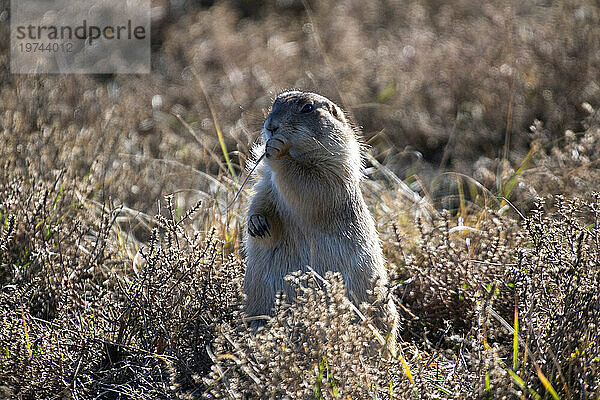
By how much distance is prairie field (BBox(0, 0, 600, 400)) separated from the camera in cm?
266

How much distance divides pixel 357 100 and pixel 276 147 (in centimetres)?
378

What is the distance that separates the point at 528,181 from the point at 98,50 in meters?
5.04

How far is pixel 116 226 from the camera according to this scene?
4344mm

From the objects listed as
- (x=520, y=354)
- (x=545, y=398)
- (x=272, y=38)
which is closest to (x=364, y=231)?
(x=520, y=354)

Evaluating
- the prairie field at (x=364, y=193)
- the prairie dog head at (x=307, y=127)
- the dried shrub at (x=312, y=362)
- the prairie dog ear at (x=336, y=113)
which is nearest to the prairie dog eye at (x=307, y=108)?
the prairie dog head at (x=307, y=127)

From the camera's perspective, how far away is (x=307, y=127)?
3.34 meters

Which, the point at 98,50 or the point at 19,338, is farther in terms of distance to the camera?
the point at 98,50

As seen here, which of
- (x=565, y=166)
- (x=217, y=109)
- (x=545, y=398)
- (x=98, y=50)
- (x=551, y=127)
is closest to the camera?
(x=545, y=398)

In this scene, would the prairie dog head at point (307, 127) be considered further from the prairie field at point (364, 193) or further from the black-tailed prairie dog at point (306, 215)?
the prairie field at point (364, 193)

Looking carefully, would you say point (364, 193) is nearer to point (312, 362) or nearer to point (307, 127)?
point (307, 127)

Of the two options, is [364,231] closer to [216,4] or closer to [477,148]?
[477,148]

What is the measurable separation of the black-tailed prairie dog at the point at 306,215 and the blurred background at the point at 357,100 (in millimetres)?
1070

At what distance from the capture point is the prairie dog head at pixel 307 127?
3307 mm

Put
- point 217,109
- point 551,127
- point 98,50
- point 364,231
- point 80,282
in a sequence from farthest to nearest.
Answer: point 98,50 → point 217,109 → point 551,127 → point 80,282 → point 364,231
